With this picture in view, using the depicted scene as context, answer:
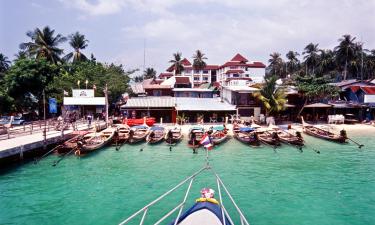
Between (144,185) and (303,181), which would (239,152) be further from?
(144,185)

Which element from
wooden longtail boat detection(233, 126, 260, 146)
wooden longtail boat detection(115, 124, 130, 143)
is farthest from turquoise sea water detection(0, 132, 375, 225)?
wooden longtail boat detection(115, 124, 130, 143)

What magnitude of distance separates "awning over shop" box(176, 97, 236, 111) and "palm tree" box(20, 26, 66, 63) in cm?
2556

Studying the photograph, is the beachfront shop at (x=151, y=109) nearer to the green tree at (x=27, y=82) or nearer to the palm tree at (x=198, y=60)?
the green tree at (x=27, y=82)

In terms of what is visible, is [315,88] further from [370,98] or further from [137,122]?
[137,122]

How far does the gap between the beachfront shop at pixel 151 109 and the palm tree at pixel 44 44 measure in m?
20.1

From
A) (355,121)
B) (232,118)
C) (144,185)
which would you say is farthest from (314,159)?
(355,121)

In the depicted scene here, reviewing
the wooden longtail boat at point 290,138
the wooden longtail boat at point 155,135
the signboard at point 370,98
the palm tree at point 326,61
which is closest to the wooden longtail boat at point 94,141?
the wooden longtail boat at point 155,135

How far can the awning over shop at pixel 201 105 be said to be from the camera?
44906 millimetres

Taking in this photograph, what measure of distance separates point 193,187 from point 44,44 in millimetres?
47607

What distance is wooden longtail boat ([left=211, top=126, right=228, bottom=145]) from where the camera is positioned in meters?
31.8

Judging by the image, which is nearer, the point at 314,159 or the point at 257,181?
the point at 257,181

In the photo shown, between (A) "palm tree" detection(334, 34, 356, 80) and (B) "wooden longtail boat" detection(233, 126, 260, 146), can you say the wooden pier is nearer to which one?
(B) "wooden longtail boat" detection(233, 126, 260, 146)

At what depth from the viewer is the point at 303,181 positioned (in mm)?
19922

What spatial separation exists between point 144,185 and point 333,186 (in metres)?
12.4
